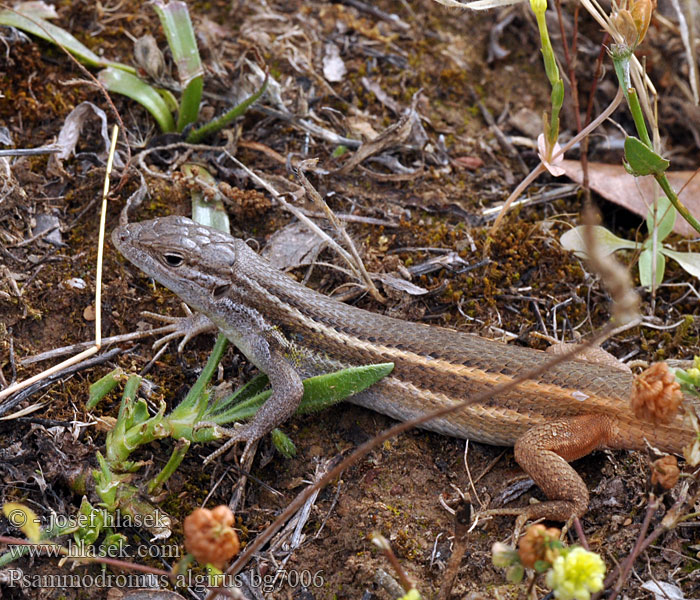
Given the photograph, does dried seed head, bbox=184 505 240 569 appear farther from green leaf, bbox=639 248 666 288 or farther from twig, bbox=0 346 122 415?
green leaf, bbox=639 248 666 288

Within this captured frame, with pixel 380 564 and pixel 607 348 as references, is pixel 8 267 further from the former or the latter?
pixel 607 348

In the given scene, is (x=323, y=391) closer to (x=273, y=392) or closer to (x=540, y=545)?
(x=273, y=392)

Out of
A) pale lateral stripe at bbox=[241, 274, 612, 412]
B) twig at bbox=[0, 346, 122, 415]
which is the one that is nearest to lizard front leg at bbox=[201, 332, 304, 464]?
pale lateral stripe at bbox=[241, 274, 612, 412]

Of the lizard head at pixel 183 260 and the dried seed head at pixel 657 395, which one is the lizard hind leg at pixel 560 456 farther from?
the lizard head at pixel 183 260

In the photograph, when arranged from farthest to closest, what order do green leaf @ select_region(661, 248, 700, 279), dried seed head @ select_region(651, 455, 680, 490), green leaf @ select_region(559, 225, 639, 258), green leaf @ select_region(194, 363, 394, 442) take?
green leaf @ select_region(559, 225, 639, 258), green leaf @ select_region(661, 248, 700, 279), green leaf @ select_region(194, 363, 394, 442), dried seed head @ select_region(651, 455, 680, 490)

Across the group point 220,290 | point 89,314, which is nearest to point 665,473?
point 220,290

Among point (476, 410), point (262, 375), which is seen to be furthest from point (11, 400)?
point (476, 410)

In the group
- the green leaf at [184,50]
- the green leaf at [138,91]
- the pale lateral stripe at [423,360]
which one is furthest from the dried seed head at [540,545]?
the green leaf at [138,91]
